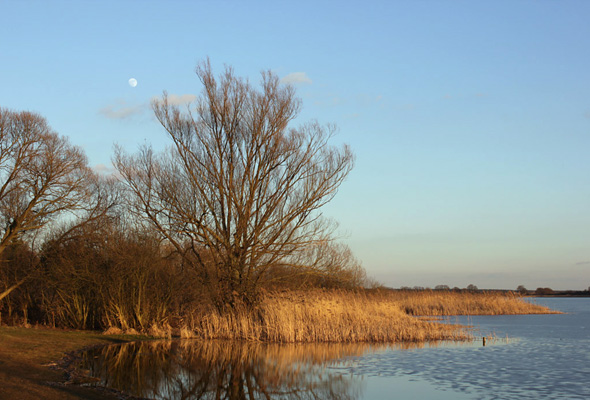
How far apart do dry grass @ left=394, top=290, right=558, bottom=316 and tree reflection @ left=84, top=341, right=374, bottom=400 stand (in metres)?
17.8

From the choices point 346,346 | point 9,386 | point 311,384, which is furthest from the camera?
point 346,346

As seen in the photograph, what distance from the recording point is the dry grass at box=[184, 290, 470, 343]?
64.6ft

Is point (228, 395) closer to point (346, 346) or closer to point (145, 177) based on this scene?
point (346, 346)

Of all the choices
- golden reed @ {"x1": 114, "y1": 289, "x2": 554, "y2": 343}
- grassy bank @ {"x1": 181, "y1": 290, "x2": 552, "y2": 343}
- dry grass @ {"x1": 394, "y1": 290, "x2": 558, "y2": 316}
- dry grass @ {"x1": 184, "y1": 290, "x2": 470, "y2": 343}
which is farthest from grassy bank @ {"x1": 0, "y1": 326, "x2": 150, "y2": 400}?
dry grass @ {"x1": 394, "y1": 290, "x2": 558, "y2": 316}

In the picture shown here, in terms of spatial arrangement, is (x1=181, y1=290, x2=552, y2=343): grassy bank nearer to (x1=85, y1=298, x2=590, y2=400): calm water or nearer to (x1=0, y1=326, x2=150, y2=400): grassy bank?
(x1=85, y1=298, x2=590, y2=400): calm water

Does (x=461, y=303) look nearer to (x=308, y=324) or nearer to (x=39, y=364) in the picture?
(x=308, y=324)

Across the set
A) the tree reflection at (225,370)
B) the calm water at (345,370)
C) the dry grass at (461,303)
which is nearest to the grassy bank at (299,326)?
the tree reflection at (225,370)

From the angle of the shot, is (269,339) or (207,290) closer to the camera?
(269,339)

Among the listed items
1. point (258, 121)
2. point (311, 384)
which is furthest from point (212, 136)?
point (311, 384)

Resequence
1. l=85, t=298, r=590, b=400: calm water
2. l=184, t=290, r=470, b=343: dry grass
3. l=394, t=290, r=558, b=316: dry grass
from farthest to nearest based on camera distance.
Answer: l=394, t=290, r=558, b=316: dry grass → l=184, t=290, r=470, b=343: dry grass → l=85, t=298, r=590, b=400: calm water

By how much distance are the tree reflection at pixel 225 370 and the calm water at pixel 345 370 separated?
2 centimetres

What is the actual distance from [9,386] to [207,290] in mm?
12315

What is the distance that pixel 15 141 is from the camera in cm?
2367

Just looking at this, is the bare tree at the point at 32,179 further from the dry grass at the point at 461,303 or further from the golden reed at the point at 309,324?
the dry grass at the point at 461,303
